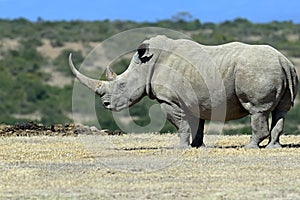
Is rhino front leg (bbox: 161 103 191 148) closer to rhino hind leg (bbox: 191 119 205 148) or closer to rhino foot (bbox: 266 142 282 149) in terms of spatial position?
rhino hind leg (bbox: 191 119 205 148)

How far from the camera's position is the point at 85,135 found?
2452 cm

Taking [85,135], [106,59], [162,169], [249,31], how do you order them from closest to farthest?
[162,169] < [85,135] < [106,59] < [249,31]

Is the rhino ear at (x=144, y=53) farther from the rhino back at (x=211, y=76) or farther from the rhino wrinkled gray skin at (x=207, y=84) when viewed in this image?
the rhino back at (x=211, y=76)

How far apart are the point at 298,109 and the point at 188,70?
1074 inches

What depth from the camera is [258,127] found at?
19.9m

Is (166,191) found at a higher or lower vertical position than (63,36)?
higher

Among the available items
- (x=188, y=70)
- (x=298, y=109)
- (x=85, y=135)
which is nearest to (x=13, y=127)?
(x=85, y=135)

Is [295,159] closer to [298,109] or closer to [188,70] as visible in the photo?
[188,70]

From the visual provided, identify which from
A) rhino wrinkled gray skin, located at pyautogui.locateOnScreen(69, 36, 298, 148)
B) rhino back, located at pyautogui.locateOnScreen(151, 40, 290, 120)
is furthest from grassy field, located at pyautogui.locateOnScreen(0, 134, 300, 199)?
rhino back, located at pyautogui.locateOnScreen(151, 40, 290, 120)

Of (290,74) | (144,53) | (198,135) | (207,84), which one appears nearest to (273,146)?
(290,74)

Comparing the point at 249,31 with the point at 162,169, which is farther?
the point at 249,31

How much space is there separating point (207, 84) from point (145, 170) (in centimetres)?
378

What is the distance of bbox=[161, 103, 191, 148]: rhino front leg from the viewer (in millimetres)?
19812

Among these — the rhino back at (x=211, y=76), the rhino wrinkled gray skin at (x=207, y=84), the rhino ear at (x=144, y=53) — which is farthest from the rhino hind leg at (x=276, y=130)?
the rhino ear at (x=144, y=53)
